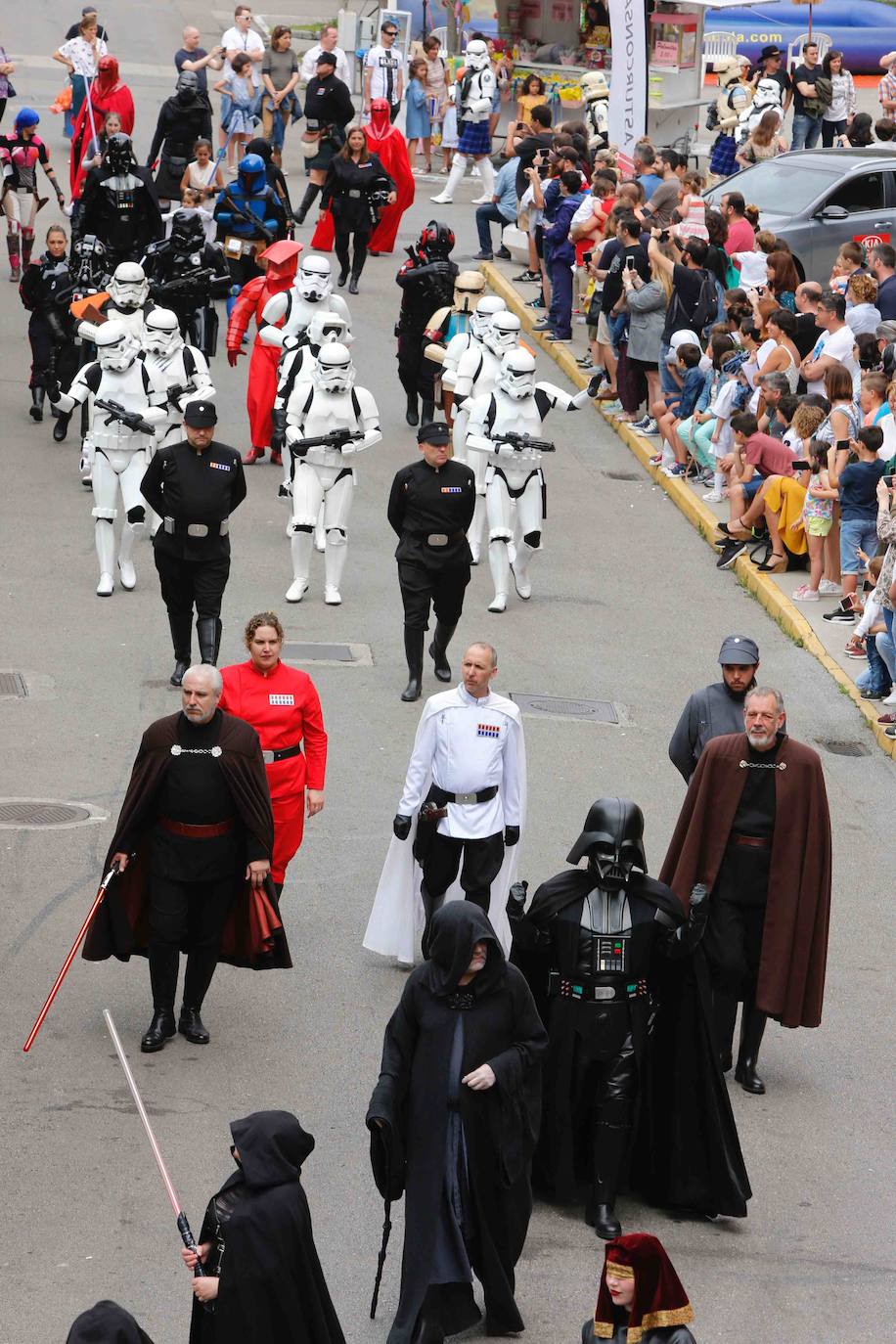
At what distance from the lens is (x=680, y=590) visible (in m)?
17.1

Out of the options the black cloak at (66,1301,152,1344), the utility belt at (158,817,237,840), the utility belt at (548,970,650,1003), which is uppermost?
the black cloak at (66,1301,152,1344)

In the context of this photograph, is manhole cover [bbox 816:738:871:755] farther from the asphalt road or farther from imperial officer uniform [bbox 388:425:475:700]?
imperial officer uniform [bbox 388:425:475:700]

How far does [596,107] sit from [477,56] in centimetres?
180

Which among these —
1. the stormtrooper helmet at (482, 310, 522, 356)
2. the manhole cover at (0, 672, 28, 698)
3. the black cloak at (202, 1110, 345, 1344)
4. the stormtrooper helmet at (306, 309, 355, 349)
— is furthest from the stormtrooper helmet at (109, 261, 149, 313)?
the black cloak at (202, 1110, 345, 1344)

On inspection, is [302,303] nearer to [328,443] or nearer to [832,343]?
[328,443]

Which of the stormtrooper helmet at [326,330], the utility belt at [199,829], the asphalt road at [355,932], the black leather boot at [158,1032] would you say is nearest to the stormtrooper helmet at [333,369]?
the stormtrooper helmet at [326,330]

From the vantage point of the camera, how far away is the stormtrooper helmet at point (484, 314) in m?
16.7

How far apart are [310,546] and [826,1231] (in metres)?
9.22

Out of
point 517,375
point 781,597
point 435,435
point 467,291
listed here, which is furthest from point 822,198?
point 435,435

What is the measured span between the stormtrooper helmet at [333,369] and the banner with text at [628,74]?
9617 millimetres

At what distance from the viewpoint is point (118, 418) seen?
15391 millimetres

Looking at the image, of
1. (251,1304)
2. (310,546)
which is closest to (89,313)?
(310,546)

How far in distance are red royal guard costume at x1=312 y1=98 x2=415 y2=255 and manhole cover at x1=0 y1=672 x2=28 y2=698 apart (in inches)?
507

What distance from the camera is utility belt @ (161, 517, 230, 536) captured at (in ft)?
43.2
